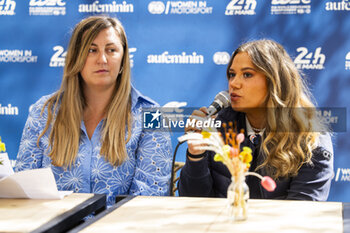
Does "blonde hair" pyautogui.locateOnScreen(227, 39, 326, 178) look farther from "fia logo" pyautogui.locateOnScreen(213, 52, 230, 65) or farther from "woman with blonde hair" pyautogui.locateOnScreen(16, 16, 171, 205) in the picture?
"fia logo" pyautogui.locateOnScreen(213, 52, 230, 65)

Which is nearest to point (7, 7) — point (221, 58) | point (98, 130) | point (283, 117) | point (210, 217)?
point (221, 58)

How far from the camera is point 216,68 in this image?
12.2 ft

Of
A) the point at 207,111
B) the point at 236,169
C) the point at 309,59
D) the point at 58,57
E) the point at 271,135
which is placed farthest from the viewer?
the point at 58,57

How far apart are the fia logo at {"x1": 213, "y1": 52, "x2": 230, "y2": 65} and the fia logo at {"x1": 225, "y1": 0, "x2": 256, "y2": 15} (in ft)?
1.03

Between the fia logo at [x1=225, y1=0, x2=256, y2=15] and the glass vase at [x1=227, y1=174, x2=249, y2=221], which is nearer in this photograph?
the glass vase at [x1=227, y1=174, x2=249, y2=221]

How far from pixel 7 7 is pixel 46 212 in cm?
288

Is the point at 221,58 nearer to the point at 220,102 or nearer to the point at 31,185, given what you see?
the point at 220,102

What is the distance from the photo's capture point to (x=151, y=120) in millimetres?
2459

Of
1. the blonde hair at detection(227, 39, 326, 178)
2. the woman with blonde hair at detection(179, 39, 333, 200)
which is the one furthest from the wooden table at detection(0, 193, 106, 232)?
the blonde hair at detection(227, 39, 326, 178)

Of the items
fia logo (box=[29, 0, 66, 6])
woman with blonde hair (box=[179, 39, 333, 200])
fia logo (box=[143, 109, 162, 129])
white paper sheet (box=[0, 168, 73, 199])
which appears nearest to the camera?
white paper sheet (box=[0, 168, 73, 199])

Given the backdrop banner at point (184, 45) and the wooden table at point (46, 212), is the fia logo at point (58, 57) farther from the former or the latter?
the wooden table at point (46, 212)

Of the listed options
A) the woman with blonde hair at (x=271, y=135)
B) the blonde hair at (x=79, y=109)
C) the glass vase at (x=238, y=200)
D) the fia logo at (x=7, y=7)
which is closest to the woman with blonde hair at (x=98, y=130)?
the blonde hair at (x=79, y=109)

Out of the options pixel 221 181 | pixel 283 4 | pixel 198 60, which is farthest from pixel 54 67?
pixel 221 181

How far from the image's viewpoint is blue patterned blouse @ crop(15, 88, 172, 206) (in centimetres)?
233
